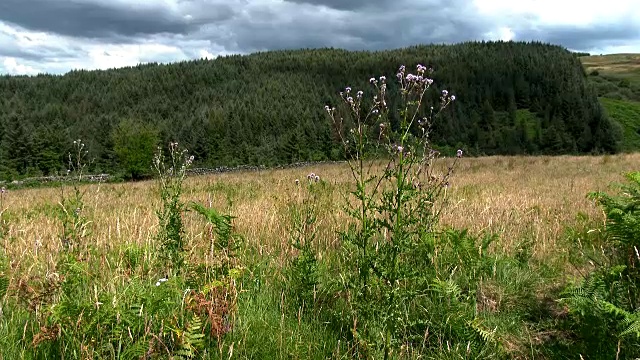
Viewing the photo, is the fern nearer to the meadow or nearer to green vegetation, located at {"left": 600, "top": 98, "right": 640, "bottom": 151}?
the meadow

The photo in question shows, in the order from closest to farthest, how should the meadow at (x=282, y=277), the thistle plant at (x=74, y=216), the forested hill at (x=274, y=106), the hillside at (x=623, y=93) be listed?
the meadow at (x=282, y=277)
the thistle plant at (x=74, y=216)
the forested hill at (x=274, y=106)
the hillside at (x=623, y=93)

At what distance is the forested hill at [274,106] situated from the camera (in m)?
87.0

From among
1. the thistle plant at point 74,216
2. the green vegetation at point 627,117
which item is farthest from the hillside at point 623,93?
the thistle plant at point 74,216

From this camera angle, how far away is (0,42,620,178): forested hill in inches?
3425

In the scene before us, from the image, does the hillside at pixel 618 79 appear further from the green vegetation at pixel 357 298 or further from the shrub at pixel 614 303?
the green vegetation at pixel 357 298

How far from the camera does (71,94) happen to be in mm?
139625

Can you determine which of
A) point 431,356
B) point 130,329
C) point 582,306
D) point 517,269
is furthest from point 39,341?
point 517,269

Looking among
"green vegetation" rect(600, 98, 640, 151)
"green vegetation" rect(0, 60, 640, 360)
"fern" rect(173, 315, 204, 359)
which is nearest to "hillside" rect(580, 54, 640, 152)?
"green vegetation" rect(600, 98, 640, 151)

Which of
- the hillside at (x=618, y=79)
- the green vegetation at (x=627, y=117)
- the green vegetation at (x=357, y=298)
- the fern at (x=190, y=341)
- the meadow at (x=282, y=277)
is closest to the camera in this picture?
the fern at (x=190, y=341)

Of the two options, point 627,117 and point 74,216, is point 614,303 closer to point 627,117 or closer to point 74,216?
point 74,216

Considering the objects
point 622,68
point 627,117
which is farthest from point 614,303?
point 622,68

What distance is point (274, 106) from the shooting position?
4535 inches

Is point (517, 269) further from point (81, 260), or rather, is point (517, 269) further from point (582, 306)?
point (81, 260)

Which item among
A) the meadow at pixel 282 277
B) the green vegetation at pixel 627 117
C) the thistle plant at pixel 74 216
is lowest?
the green vegetation at pixel 627 117
